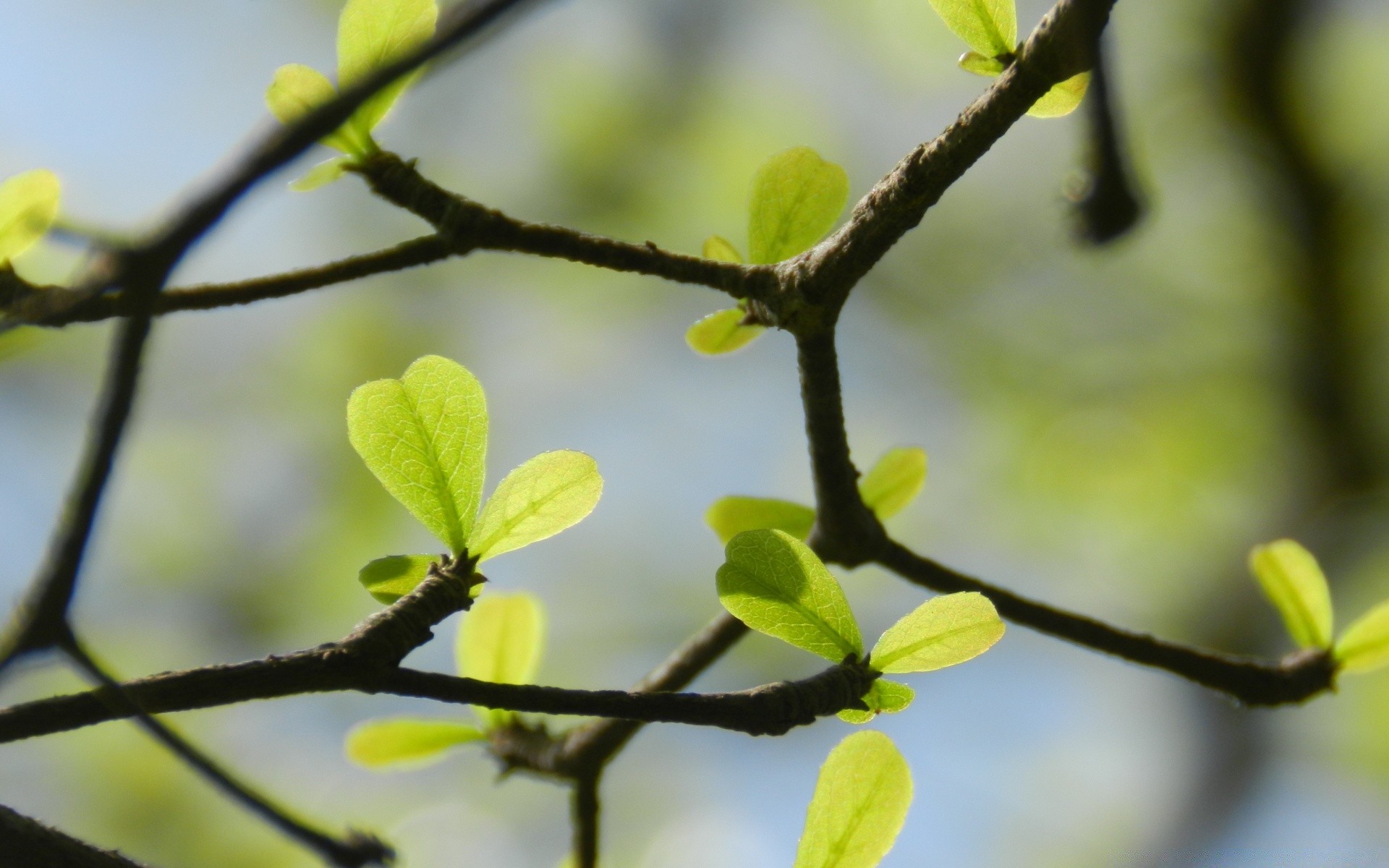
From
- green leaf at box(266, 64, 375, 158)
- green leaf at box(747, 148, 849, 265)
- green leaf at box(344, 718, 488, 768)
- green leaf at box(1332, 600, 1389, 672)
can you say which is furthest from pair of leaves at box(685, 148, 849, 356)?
green leaf at box(1332, 600, 1389, 672)

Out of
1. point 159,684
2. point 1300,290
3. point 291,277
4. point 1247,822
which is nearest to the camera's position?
point 159,684

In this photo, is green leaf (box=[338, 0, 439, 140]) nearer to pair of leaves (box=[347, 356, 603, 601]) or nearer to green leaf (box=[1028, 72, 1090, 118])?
pair of leaves (box=[347, 356, 603, 601])

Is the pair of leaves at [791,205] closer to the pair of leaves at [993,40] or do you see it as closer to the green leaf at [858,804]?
the pair of leaves at [993,40]

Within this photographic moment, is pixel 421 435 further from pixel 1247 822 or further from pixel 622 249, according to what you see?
pixel 1247 822

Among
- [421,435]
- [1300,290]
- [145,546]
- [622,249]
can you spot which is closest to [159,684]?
[421,435]

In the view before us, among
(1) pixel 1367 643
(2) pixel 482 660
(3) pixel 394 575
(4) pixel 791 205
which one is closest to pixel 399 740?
(2) pixel 482 660

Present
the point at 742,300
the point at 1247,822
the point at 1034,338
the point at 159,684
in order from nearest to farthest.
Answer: the point at 159,684 → the point at 742,300 → the point at 1247,822 → the point at 1034,338

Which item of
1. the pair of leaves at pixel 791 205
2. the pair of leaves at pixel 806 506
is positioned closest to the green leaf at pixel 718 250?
the pair of leaves at pixel 791 205
